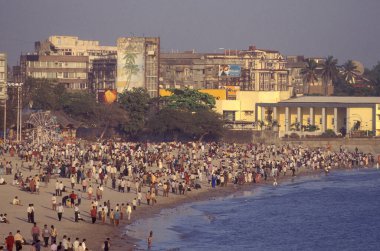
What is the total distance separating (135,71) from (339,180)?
139 feet

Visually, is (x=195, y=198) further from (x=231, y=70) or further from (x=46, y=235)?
(x=231, y=70)

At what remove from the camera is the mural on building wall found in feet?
375

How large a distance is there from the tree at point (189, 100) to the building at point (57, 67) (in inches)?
1515

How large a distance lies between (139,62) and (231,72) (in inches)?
625

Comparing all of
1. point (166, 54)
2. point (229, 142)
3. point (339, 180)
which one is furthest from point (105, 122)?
point (166, 54)

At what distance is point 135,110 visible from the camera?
101875mm

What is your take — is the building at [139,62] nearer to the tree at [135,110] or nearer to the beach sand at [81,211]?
the tree at [135,110]

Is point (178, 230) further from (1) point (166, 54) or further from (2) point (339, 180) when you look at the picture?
(1) point (166, 54)

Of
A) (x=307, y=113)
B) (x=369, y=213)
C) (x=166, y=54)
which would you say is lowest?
(x=369, y=213)

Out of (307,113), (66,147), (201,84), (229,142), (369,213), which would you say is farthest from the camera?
(201,84)

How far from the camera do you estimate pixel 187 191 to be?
2345 inches

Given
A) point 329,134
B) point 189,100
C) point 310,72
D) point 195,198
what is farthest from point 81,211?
point 310,72

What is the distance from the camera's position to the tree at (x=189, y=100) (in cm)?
10525

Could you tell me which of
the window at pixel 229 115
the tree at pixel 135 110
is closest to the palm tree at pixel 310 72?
the window at pixel 229 115
